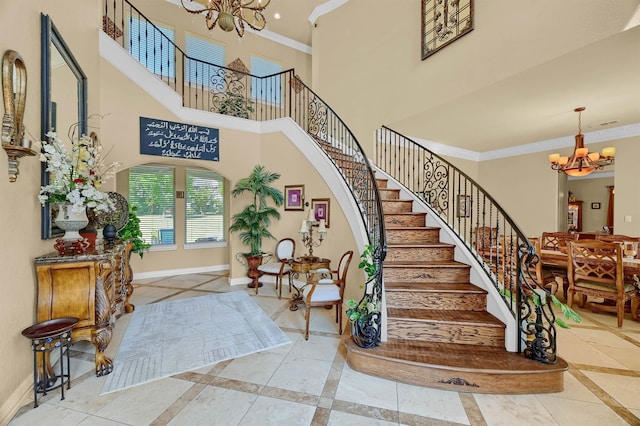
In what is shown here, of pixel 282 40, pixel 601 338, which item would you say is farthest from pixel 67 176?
pixel 282 40

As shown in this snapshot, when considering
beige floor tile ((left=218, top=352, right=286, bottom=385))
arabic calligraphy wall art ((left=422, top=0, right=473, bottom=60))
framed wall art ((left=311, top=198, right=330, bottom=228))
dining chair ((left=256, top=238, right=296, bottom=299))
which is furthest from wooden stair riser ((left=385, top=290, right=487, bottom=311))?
arabic calligraphy wall art ((left=422, top=0, right=473, bottom=60))

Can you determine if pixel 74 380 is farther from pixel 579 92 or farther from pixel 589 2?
pixel 579 92

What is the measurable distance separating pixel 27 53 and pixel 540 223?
850 cm

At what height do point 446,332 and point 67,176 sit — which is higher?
point 67,176

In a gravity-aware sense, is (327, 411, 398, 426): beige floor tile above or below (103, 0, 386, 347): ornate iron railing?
below

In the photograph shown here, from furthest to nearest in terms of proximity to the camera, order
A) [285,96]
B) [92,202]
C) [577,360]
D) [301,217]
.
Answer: [285,96] → [301,217] → [577,360] → [92,202]

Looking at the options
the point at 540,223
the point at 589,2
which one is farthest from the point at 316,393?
the point at 540,223

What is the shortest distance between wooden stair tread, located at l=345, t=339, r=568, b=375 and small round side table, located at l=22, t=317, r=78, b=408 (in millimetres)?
2191

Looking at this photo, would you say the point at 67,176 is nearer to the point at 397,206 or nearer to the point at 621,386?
the point at 397,206

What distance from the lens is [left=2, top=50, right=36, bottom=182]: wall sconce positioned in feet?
5.56

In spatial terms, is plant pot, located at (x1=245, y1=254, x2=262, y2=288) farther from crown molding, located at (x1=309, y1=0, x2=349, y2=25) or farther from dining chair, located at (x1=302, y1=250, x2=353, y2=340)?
crown molding, located at (x1=309, y1=0, x2=349, y2=25)

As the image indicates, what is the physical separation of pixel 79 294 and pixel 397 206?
3812 mm

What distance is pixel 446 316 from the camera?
254cm

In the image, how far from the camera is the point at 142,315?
3566mm
